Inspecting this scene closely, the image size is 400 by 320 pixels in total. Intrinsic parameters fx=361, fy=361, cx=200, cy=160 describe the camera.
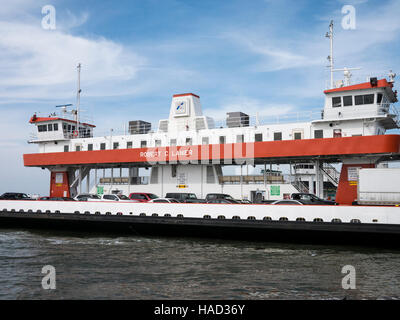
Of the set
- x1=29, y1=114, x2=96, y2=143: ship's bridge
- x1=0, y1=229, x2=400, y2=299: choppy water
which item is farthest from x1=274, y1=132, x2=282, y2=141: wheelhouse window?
x1=29, y1=114, x2=96, y2=143: ship's bridge

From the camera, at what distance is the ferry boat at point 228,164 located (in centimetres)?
1581

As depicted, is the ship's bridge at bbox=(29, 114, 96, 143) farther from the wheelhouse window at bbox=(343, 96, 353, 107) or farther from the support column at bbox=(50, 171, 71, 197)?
the wheelhouse window at bbox=(343, 96, 353, 107)

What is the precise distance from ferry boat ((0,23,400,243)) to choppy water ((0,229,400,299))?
3.56ft

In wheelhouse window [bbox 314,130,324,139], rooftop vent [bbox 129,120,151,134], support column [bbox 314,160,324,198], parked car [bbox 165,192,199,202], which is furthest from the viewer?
rooftop vent [bbox 129,120,151,134]

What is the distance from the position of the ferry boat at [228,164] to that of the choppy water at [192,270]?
109cm

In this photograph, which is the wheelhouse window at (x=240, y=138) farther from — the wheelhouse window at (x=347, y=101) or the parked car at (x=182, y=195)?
the wheelhouse window at (x=347, y=101)

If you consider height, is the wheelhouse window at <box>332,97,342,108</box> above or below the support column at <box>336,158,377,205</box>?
above

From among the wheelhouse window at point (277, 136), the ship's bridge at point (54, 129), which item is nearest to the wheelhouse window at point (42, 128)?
the ship's bridge at point (54, 129)

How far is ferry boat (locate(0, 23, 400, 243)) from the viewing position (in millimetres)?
15812

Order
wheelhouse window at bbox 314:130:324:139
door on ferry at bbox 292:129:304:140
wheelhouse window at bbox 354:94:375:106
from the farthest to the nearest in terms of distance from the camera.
A: 1. door on ferry at bbox 292:129:304:140
2. wheelhouse window at bbox 314:130:324:139
3. wheelhouse window at bbox 354:94:375:106

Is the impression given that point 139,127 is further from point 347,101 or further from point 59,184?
point 347,101

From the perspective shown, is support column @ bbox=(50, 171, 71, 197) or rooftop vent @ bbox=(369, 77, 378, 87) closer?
Answer: rooftop vent @ bbox=(369, 77, 378, 87)

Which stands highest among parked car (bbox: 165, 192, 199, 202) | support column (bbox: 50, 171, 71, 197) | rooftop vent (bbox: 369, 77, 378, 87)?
rooftop vent (bbox: 369, 77, 378, 87)
